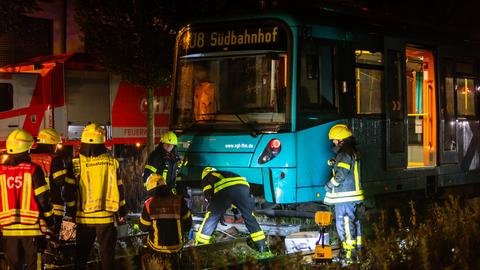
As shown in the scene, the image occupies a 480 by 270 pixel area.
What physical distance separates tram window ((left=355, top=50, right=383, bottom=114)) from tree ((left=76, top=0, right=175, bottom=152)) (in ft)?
13.4

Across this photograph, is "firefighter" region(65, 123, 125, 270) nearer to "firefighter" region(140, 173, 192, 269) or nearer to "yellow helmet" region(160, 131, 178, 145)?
"firefighter" region(140, 173, 192, 269)

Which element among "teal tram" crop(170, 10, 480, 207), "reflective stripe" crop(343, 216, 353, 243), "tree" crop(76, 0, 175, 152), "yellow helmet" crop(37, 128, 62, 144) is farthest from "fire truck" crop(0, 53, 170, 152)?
"reflective stripe" crop(343, 216, 353, 243)

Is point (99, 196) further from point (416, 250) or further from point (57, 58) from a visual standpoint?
point (57, 58)

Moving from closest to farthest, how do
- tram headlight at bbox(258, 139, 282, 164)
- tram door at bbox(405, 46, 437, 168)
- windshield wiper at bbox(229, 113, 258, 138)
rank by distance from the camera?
1. tram headlight at bbox(258, 139, 282, 164)
2. windshield wiper at bbox(229, 113, 258, 138)
3. tram door at bbox(405, 46, 437, 168)

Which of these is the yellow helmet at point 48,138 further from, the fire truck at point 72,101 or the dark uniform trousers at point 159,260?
the fire truck at point 72,101

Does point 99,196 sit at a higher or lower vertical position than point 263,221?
higher

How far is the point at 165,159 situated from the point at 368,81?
337 cm

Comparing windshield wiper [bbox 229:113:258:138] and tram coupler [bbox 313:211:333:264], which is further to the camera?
windshield wiper [bbox 229:113:258:138]

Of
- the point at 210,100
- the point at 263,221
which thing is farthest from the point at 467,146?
the point at 210,100

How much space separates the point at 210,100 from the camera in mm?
9648

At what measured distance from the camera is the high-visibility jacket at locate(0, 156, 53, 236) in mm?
6465

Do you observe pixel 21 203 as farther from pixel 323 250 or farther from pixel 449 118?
pixel 449 118

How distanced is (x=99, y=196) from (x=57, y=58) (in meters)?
9.93

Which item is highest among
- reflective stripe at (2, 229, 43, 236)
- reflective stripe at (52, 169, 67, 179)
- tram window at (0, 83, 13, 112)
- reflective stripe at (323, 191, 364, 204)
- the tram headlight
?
tram window at (0, 83, 13, 112)
